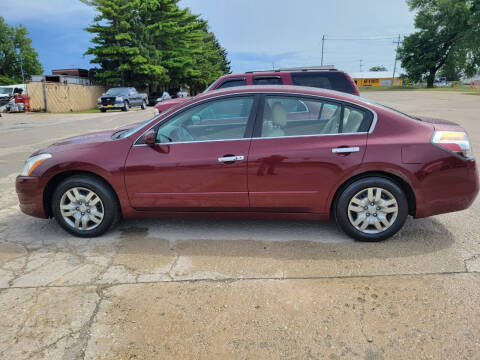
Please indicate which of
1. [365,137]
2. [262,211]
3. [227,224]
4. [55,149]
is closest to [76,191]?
[55,149]

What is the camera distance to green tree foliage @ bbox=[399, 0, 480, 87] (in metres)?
52.8

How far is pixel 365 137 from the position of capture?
346cm

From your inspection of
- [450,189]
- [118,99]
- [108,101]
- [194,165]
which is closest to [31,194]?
[194,165]

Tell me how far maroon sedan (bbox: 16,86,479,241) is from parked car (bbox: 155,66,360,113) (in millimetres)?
3932

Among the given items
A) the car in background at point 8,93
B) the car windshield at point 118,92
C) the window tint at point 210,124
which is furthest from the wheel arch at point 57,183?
the car in background at point 8,93

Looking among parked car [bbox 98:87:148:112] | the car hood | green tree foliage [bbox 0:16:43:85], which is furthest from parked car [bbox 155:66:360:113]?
green tree foliage [bbox 0:16:43:85]

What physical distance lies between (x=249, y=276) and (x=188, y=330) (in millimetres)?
797

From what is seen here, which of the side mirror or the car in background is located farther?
the car in background

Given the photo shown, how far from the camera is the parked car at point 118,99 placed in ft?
82.6

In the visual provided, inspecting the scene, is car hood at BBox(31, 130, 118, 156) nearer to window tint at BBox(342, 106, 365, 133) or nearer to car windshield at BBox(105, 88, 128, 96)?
window tint at BBox(342, 106, 365, 133)

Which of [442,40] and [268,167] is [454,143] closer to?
[268,167]

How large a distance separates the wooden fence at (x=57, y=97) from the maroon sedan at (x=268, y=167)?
26154 millimetres

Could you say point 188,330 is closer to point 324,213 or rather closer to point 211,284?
point 211,284

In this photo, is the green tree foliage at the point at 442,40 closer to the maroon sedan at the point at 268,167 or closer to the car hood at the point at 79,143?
the maroon sedan at the point at 268,167
